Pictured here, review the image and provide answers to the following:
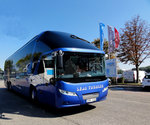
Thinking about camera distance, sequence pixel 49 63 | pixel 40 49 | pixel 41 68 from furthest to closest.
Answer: pixel 40 49
pixel 41 68
pixel 49 63

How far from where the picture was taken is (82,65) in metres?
5.38

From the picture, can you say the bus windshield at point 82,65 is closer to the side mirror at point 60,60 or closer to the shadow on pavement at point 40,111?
the side mirror at point 60,60

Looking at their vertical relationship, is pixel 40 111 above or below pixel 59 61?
below

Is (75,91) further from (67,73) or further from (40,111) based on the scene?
(40,111)

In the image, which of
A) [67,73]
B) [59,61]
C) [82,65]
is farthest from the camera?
[82,65]

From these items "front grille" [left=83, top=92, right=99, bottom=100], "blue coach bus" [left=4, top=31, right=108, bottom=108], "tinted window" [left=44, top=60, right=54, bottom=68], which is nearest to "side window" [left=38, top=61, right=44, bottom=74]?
"blue coach bus" [left=4, top=31, right=108, bottom=108]

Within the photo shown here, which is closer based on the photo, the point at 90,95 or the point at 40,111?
the point at 90,95

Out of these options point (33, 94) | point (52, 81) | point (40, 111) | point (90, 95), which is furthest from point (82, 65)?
point (33, 94)

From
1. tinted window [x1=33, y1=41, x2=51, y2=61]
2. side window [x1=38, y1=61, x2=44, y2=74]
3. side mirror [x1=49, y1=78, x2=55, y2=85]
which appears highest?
tinted window [x1=33, y1=41, x2=51, y2=61]

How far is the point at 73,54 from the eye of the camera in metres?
5.23

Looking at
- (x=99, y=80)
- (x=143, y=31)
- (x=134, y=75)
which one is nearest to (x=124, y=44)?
(x=143, y=31)

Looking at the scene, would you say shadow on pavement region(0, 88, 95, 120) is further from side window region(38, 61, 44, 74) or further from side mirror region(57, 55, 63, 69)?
side mirror region(57, 55, 63, 69)

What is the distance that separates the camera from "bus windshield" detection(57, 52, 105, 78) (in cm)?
498

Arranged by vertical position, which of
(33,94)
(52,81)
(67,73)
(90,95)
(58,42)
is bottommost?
(33,94)
